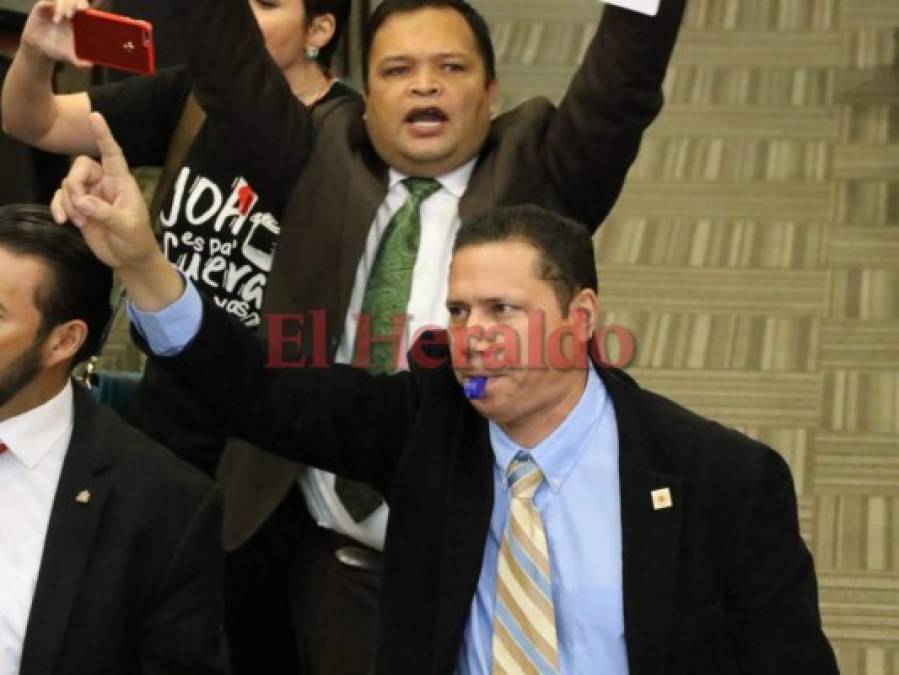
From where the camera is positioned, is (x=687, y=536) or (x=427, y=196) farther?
(x=427, y=196)

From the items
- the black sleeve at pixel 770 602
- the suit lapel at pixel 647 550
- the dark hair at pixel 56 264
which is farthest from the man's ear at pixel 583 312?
the dark hair at pixel 56 264

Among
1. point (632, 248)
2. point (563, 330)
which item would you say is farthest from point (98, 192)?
point (632, 248)

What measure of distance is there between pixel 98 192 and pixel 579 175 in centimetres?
86

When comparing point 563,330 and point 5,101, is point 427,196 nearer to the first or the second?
point 563,330

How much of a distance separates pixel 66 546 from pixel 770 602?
982mm

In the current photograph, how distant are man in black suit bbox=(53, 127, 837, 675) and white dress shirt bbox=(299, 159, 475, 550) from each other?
1.40ft

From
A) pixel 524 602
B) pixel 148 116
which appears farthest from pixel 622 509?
pixel 148 116

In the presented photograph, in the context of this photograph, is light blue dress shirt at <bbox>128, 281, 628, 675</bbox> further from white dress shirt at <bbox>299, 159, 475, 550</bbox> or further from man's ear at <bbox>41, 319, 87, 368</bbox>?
white dress shirt at <bbox>299, 159, 475, 550</bbox>

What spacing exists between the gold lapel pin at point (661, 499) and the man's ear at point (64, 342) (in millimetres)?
904

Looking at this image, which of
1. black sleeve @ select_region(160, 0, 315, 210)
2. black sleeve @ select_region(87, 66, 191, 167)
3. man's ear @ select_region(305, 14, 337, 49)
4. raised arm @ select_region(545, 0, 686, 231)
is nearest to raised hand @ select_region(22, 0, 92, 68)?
black sleeve @ select_region(160, 0, 315, 210)

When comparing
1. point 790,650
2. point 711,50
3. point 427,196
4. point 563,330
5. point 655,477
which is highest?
point 711,50

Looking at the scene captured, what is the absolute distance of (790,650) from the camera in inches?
113

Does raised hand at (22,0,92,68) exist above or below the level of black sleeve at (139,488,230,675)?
above

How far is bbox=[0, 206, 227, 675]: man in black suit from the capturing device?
3066mm
